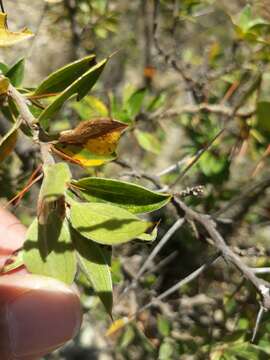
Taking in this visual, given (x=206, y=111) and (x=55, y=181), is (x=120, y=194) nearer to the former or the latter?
(x=55, y=181)

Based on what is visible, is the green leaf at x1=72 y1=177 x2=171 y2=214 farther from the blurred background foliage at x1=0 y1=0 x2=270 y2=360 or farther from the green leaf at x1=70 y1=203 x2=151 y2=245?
the blurred background foliage at x1=0 y1=0 x2=270 y2=360

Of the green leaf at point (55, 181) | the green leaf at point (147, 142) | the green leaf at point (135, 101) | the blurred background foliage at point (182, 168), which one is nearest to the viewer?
the green leaf at point (55, 181)

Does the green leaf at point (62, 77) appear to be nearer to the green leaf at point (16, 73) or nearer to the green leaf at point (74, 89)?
the green leaf at point (74, 89)

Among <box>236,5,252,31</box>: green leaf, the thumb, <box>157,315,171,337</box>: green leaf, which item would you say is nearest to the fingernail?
the thumb

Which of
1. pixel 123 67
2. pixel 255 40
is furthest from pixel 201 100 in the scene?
pixel 123 67

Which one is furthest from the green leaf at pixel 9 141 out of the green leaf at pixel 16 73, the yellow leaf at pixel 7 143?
the green leaf at pixel 16 73
